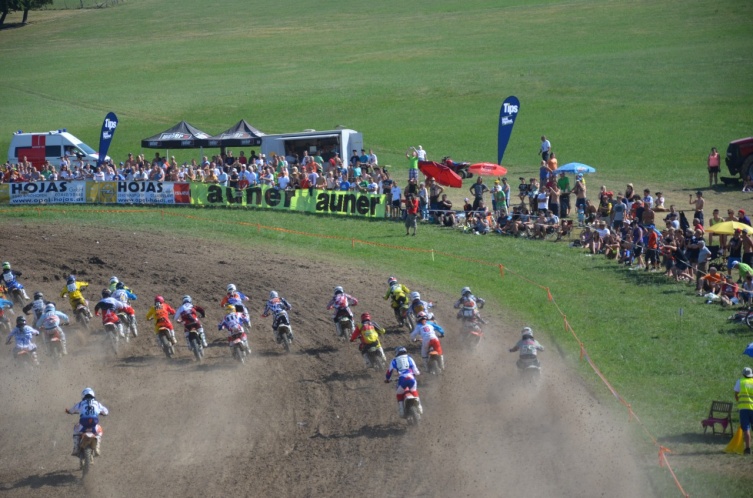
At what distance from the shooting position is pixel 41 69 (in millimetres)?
93688

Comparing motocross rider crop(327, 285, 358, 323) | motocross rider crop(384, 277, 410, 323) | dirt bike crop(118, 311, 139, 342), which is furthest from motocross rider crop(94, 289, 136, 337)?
motocross rider crop(384, 277, 410, 323)

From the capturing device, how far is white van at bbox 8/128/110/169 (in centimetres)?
5012

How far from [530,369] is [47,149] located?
3593 cm

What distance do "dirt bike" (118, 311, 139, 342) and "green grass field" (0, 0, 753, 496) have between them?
964 centimetres

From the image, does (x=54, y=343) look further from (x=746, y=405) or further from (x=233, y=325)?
(x=746, y=405)

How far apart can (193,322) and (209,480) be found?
7.15m

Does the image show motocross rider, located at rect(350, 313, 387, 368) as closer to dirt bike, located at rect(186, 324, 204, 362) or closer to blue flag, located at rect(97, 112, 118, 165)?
dirt bike, located at rect(186, 324, 204, 362)

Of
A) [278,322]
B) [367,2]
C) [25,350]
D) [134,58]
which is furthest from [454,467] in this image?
[367,2]

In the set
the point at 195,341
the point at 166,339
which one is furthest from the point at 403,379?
the point at 166,339

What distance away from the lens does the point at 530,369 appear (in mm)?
22469

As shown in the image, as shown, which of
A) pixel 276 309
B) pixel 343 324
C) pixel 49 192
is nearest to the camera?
pixel 276 309

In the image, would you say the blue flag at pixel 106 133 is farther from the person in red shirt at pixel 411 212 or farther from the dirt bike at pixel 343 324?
the dirt bike at pixel 343 324

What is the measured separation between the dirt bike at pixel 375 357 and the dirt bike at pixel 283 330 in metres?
2.74

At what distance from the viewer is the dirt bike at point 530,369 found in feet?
73.8
